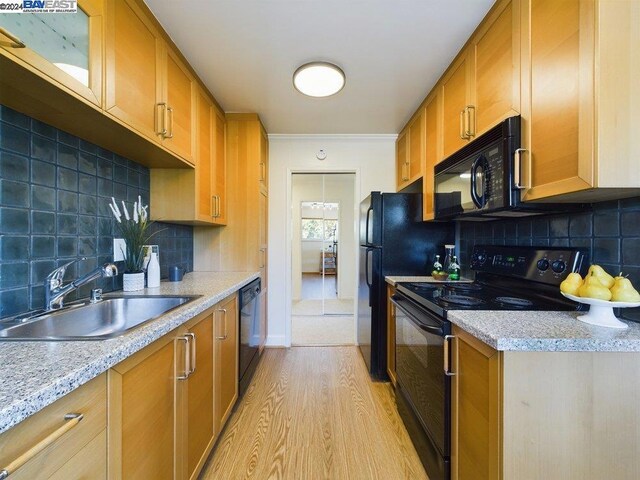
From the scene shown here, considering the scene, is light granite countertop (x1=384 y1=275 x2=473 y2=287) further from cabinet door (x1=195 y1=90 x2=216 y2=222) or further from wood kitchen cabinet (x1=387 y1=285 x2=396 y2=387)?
cabinet door (x1=195 y1=90 x2=216 y2=222)

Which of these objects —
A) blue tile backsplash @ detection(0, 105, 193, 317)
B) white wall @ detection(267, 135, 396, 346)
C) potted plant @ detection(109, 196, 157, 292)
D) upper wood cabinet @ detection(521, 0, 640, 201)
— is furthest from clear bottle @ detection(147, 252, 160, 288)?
upper wood cabinet @ detection(521, 0, 640, 201)

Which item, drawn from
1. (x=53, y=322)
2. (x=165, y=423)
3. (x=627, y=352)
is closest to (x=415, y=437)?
(x=627, y=352)

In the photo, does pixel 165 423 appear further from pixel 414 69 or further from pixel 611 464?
pixel 414 69

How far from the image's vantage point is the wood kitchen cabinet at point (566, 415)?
83 cm

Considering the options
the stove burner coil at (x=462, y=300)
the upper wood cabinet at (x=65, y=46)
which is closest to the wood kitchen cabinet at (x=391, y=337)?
the stove burner coil at (x=462, y=300)

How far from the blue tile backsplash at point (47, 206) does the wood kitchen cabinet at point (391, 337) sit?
1861 mm

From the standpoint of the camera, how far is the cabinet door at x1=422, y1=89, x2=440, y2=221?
77.3 inches

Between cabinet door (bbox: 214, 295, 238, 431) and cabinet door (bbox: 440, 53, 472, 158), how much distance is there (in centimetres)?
175

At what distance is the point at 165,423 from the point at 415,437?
4.29 feet

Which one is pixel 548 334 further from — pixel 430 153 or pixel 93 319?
→ pixel 93 319

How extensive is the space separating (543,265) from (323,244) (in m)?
3.20

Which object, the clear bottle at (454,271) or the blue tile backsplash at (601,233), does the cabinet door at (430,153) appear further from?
the blue tile backsplash at (601,233)

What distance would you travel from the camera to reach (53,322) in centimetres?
107

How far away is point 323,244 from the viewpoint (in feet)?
14.3
